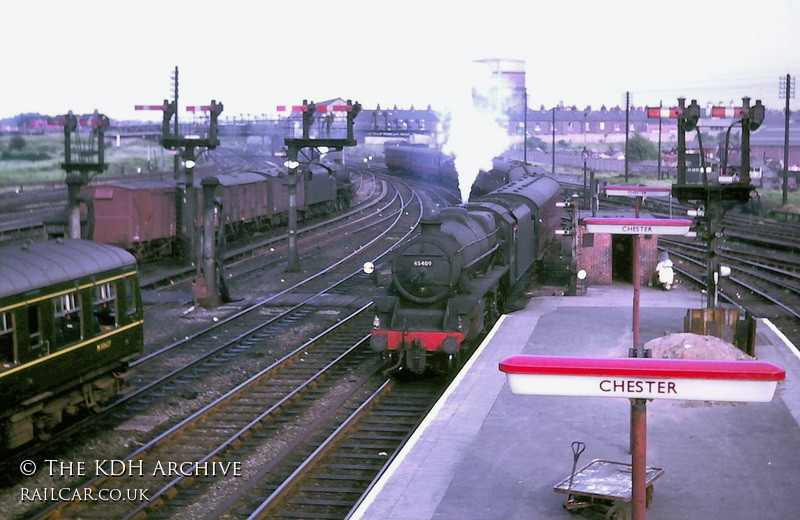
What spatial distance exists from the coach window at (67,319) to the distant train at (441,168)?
26.1 m

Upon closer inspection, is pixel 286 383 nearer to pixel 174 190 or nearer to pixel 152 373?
pixel 152 373

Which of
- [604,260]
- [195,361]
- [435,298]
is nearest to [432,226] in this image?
[435,298]

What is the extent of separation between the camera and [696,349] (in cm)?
1574

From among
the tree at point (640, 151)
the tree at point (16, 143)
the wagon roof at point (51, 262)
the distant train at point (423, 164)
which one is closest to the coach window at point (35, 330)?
the wagon roof at point (51, 262)

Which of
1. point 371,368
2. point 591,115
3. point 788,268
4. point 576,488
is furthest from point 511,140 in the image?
point 576,488

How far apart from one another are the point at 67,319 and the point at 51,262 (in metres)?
0.90

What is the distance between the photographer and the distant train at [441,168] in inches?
1586

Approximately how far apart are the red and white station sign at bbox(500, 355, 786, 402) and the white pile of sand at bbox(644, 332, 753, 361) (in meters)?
9.13

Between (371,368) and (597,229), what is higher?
(597,229)

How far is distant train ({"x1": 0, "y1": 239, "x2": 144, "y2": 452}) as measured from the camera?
1209 centimetres

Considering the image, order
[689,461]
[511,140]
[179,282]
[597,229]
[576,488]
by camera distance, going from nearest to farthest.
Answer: [576,488] → [689,461] → [597,229] → [179,282] → [511,140]

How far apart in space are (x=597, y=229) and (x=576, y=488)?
16.1 feet

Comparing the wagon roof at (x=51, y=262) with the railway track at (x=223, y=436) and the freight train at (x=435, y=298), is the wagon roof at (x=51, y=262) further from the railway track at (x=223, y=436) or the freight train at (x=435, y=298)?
the freight train at (x=435, y=298)

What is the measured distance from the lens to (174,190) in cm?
3209
